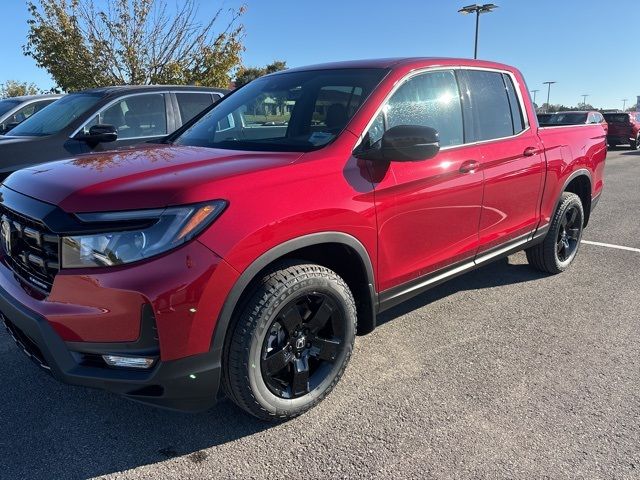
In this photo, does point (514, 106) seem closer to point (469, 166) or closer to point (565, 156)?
point (565, 156)

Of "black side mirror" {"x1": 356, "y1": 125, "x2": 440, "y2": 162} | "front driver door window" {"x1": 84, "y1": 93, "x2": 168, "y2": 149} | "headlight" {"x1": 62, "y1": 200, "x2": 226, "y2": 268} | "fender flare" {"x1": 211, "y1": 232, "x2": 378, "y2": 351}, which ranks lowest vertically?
"fender flare" {"x1": 211, "y1": 232, "x2": 378, "y2": 351}

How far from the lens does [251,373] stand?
94.3 inches

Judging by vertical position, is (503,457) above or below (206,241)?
below

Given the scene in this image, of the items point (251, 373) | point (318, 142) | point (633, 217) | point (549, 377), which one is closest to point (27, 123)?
point (318, 142)

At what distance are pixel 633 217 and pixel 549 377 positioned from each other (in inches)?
222

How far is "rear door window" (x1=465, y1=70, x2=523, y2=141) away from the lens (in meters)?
3.71

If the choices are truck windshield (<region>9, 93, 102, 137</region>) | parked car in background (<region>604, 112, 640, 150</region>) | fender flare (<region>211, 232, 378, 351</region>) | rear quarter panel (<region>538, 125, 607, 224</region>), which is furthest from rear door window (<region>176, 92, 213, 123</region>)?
parked car in background (<region>604, 112, 640, 150</region>)

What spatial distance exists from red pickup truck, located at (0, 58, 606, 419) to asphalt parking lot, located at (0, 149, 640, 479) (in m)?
0.25

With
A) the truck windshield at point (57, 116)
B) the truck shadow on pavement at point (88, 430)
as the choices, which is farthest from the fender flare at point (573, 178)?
the truck windshield at point (57, 116)

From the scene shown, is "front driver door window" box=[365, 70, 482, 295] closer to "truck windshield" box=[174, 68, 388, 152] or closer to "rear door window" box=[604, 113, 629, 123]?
"truck windshield" box=[174, 68, 388, 152]

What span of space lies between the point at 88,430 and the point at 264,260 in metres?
1.30

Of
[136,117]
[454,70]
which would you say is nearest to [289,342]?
[454,70]

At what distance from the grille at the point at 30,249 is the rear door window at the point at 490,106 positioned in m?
2.75

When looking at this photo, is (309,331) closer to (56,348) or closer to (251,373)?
(251,373)
